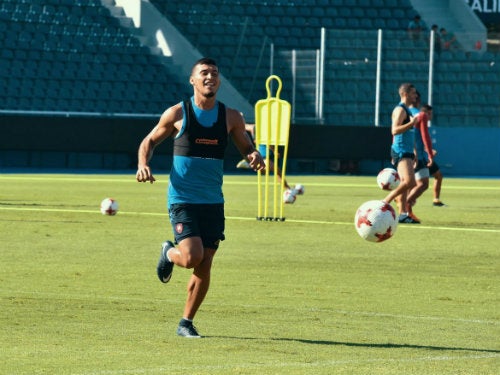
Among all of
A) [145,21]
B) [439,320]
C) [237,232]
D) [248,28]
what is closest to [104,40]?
[145,21]

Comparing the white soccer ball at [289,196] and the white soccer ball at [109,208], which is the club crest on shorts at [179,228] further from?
the white soccer ball at [289,196]

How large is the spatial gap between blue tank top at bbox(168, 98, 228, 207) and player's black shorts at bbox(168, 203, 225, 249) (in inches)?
1.9

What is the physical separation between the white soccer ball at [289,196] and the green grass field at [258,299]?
124 inches

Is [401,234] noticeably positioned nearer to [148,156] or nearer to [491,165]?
[148,156]

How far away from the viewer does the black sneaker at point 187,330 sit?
29.9 feet

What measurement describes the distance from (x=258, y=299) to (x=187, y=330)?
2.36m

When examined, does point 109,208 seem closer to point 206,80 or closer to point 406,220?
point 406,220

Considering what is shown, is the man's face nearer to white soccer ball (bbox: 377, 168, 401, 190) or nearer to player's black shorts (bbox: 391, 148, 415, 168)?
player's black shorts (bbox: 391, 148, 415, 168)

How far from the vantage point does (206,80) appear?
9312mm

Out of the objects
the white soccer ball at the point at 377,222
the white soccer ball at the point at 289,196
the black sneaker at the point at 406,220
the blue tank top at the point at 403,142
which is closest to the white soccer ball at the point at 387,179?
the black sneaker at the point at 406,220

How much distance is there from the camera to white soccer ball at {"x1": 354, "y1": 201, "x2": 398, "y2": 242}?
1431 cm

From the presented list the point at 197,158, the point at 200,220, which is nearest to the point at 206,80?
the point at 197,158

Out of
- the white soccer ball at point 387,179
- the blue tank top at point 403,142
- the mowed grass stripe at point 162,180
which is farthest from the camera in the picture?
the mowed grass stripe at point 162,180

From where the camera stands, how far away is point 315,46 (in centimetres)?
4888
